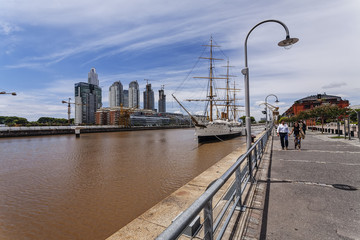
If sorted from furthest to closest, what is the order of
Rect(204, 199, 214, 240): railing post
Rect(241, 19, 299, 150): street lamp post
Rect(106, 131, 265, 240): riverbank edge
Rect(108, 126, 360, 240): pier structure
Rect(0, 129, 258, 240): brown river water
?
Rect(241, 19, 299, 150): street lamp post → Rect(0, 129, 258, 240): brown river water → Rect(106, 131, 265, 240): riverbank edge → Rect(108, 126, 360, 240): pier structure → Rect(204, 199, 214, 240): railing post

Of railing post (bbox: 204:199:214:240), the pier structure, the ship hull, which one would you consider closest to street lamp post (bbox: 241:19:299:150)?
the pier structure

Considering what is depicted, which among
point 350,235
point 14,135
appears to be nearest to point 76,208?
point 350,235

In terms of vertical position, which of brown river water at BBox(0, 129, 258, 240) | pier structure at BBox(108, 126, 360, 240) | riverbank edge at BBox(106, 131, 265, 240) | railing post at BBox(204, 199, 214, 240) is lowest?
brown river water at BBox(0, 129, 258, 240)

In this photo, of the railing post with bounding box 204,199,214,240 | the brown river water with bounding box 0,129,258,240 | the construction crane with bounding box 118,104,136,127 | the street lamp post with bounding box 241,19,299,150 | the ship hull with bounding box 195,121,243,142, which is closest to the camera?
the railing post with bounding box 204,199,214,240

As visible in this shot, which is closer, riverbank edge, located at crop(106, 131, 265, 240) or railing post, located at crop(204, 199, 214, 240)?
railing post, located at crop(204, 199, 214, 240)

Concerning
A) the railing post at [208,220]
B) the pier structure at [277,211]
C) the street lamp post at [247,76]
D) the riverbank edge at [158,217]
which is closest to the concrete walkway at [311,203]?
the pier structure at [277,211]

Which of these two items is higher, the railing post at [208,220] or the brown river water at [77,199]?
the railing post at [208,220]

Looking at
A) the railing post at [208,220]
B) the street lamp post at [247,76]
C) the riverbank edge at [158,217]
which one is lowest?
the riverbank edge at [158,217]

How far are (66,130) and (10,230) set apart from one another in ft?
221

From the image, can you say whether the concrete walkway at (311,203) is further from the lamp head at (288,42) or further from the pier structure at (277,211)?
the lamp head at (288,42)

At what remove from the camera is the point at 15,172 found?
12539mm

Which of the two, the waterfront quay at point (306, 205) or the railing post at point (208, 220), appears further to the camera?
the waterfront quay at point (306, 205)

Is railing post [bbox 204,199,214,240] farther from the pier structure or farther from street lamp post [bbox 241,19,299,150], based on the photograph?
street lamp post [bbox 241,19,299,150]

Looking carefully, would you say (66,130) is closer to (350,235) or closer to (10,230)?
(10,230)
